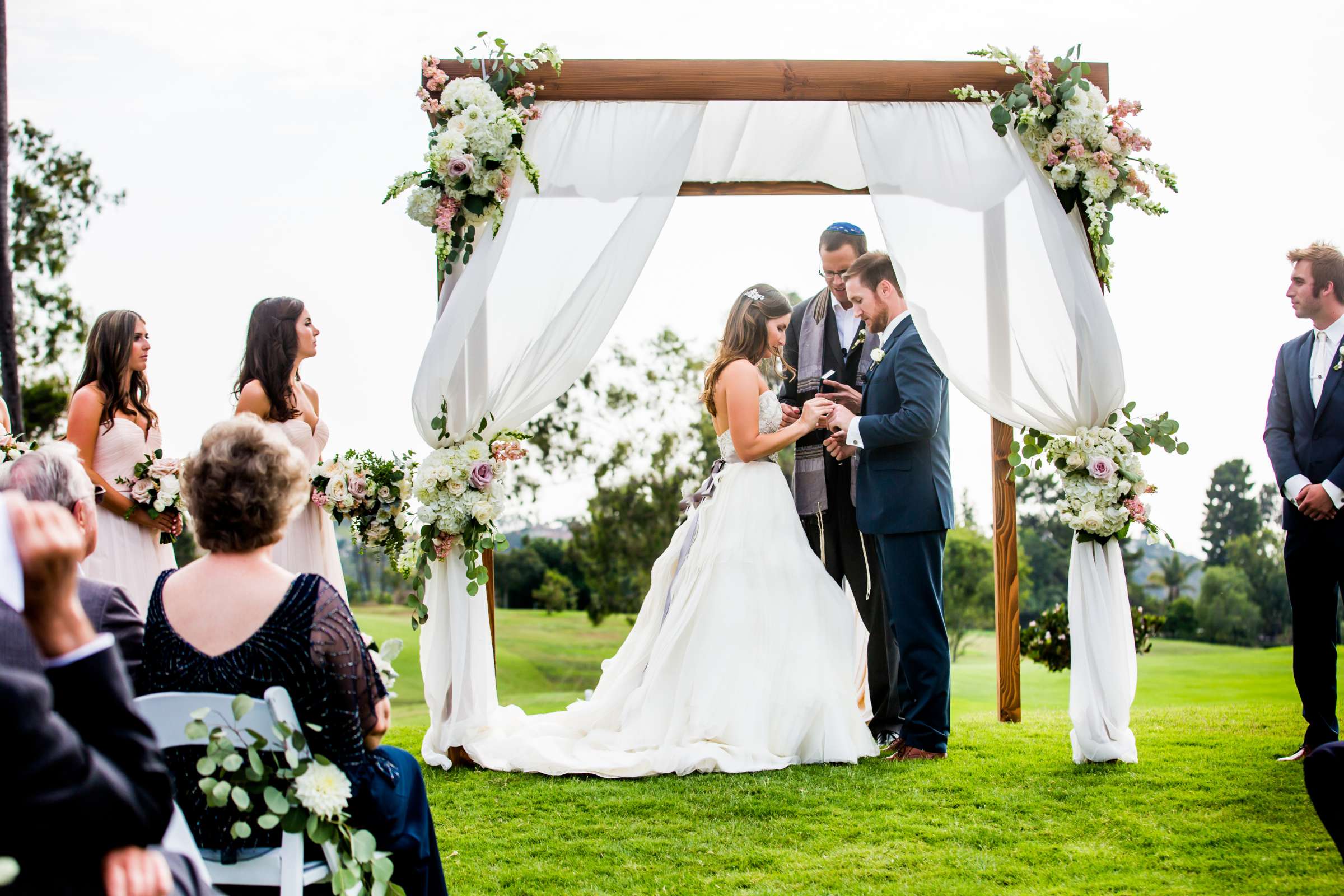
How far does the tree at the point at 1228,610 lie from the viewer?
15.7 m

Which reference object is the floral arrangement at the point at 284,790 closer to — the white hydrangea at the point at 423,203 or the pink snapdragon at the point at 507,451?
the pink snapdragon at the point at 507,451

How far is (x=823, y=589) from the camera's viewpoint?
4.78 metres

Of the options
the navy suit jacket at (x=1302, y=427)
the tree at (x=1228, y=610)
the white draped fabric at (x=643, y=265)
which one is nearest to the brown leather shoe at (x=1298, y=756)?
the navy suit jacket at (x=1302, y=427)

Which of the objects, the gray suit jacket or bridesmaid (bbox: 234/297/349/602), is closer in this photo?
the gray suit jacket

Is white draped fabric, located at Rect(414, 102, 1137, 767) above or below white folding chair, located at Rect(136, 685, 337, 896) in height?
above

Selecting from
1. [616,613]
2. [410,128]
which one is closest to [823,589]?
[410,128]

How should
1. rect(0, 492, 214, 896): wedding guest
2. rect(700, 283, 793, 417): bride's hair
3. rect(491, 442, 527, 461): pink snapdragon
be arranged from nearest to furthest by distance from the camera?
rect(0, 492, 214, 896): wedding guest < rect(491, 442, 527, 461): pink snapdragon < rect(700, 283, 793, 417): bride's hair

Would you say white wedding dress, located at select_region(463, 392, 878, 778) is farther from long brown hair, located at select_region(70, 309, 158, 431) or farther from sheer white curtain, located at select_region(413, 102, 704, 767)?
long brown hair, located at select_region(70, 309, 158, 431)

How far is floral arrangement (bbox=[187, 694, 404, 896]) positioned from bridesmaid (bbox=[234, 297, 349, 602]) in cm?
244

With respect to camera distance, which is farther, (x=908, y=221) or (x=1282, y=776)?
(x=908, y=221)

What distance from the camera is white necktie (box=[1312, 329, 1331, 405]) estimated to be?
450 centimetres

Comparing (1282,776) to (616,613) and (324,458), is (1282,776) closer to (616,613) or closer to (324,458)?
(324,458)

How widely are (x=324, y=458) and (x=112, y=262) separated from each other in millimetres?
13523

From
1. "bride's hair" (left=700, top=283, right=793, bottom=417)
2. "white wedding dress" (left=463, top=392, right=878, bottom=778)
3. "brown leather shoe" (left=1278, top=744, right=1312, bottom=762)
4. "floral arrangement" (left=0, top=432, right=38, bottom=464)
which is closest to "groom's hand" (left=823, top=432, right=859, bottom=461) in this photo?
"white wedding dress" (left=463, top=392, right=878, bottom=778)
